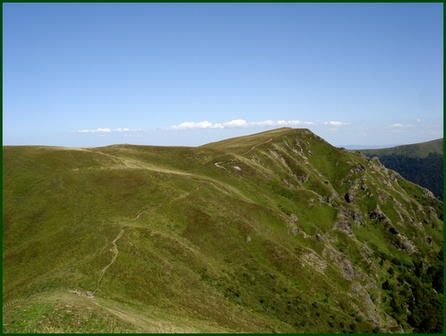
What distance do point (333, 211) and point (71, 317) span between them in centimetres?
13033

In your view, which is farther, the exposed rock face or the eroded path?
the exposed rock face

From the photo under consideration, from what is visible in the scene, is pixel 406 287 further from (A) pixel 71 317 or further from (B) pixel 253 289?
(A) pixel 71 317

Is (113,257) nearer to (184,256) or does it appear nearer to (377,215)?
(184,256)

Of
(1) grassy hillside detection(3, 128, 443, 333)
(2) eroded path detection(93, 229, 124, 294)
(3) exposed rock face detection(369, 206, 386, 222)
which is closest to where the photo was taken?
(1) grassy hillside detection(3, 128, 443, 333)

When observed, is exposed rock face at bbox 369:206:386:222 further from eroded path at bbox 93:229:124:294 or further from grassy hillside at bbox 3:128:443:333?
eroded path at bbox 93:229:124:294

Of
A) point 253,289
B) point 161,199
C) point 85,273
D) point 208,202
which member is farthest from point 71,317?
point 208,202

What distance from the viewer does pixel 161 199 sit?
305 feet

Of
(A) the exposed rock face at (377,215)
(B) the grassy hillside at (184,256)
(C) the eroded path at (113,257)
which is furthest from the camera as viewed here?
(A) the exposed rock face at (377,215)

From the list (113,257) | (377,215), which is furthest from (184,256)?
(377,215)

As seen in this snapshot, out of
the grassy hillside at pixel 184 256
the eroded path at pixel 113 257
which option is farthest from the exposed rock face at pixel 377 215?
the eroded path at pixel 113 257

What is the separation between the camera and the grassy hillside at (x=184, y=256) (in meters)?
53.9

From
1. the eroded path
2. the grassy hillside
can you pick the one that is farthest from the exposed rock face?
the eroded path

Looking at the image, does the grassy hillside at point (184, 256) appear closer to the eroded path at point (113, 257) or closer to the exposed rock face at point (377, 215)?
the eroded path at point (113, 257)

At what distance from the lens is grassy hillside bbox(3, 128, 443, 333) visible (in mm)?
53875
